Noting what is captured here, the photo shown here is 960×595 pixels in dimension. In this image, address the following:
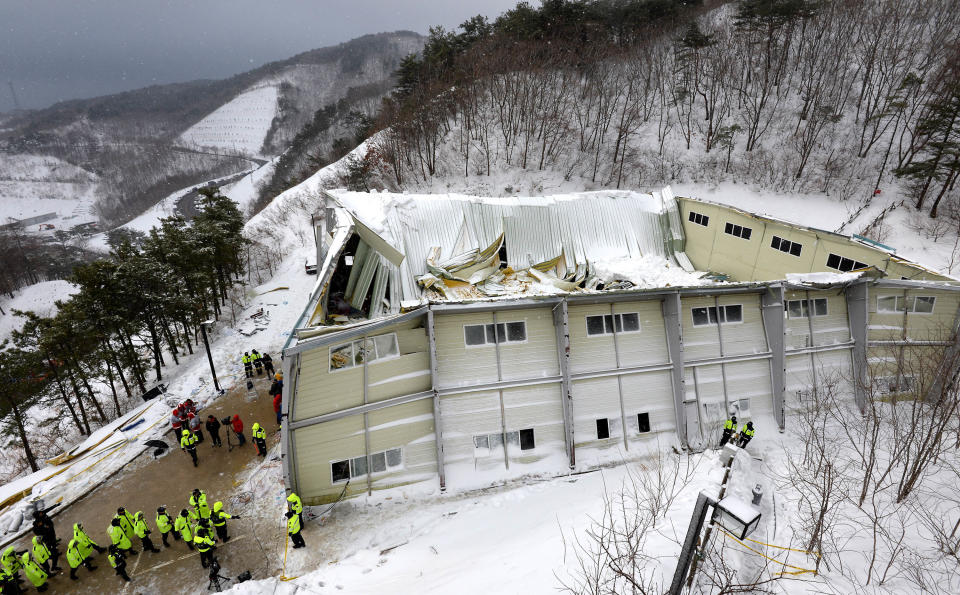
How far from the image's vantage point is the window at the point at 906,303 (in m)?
12.8

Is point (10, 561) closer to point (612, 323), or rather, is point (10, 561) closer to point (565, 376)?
point (565, 376)

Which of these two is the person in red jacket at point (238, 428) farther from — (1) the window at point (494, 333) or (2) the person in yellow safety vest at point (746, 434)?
(2) the person in yellow safety vest at point (746, 434)

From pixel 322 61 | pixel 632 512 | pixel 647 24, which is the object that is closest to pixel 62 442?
pixel 632 512

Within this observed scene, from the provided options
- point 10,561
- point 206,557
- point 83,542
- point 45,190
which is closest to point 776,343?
point 206,557

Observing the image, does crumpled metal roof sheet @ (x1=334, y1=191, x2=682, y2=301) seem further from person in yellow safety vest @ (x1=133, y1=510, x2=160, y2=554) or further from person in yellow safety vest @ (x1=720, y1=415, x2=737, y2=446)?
person in yellow safety vest @ (x1=133, y1=510, x2=160, y2=554)

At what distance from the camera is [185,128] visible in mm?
166375

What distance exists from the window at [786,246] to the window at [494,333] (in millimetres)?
13206

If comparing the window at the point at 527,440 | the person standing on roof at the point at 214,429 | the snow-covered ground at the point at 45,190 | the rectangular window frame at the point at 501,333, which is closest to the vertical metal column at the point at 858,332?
the window at the point at 527,440

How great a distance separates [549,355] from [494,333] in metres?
1.86

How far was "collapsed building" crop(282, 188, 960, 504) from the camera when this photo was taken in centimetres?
1046

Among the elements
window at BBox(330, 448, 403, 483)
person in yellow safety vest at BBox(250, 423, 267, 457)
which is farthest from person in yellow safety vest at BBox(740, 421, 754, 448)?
person in yellow safety vest at BBox(250, 423, 267, 457)

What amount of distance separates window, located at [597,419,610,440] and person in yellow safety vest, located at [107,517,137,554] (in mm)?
12449

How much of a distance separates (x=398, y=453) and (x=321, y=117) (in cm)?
9211

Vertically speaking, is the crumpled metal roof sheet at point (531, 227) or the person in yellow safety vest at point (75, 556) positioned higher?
the crumpled metal roof sheet at point (531, 227)
